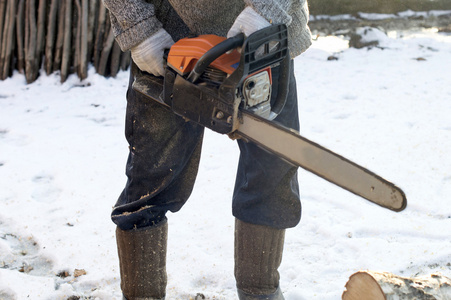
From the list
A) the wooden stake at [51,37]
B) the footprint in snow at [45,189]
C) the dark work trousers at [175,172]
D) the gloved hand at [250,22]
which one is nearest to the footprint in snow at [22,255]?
the footprint in snow at [45,189]

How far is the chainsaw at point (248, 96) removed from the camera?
129 cm

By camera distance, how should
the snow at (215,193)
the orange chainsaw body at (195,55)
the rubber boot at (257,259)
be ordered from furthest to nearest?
the snow at (215,193) < the rubber boot at (257,259) < the orange chainsaw body at (195,55)

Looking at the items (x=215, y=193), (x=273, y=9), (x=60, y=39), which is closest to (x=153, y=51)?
(x=273, y=9)

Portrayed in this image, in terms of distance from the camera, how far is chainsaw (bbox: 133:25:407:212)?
4.22 feet

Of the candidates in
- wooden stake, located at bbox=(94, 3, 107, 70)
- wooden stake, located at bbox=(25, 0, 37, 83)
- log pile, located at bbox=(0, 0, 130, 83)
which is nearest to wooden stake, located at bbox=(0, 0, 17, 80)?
log pile, located at bbox=(0, 0, 130, 83)

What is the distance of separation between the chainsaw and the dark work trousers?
0.40 feet

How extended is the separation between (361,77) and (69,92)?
2550mm

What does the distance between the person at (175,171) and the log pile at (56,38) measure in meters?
2.96

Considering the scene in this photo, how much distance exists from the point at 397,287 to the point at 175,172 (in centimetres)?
74

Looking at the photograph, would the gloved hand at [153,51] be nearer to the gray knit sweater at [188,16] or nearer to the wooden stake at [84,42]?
the gray knit sweater at [188,16]

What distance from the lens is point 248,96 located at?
1378 millimetres

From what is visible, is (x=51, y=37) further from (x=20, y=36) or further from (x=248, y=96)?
(x=248, y=96)

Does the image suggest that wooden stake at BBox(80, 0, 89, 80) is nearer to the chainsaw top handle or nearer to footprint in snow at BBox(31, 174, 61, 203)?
footprint in snow at BBox(31, 174, 61, 203)

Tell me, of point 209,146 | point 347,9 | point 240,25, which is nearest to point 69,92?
point 209,146
